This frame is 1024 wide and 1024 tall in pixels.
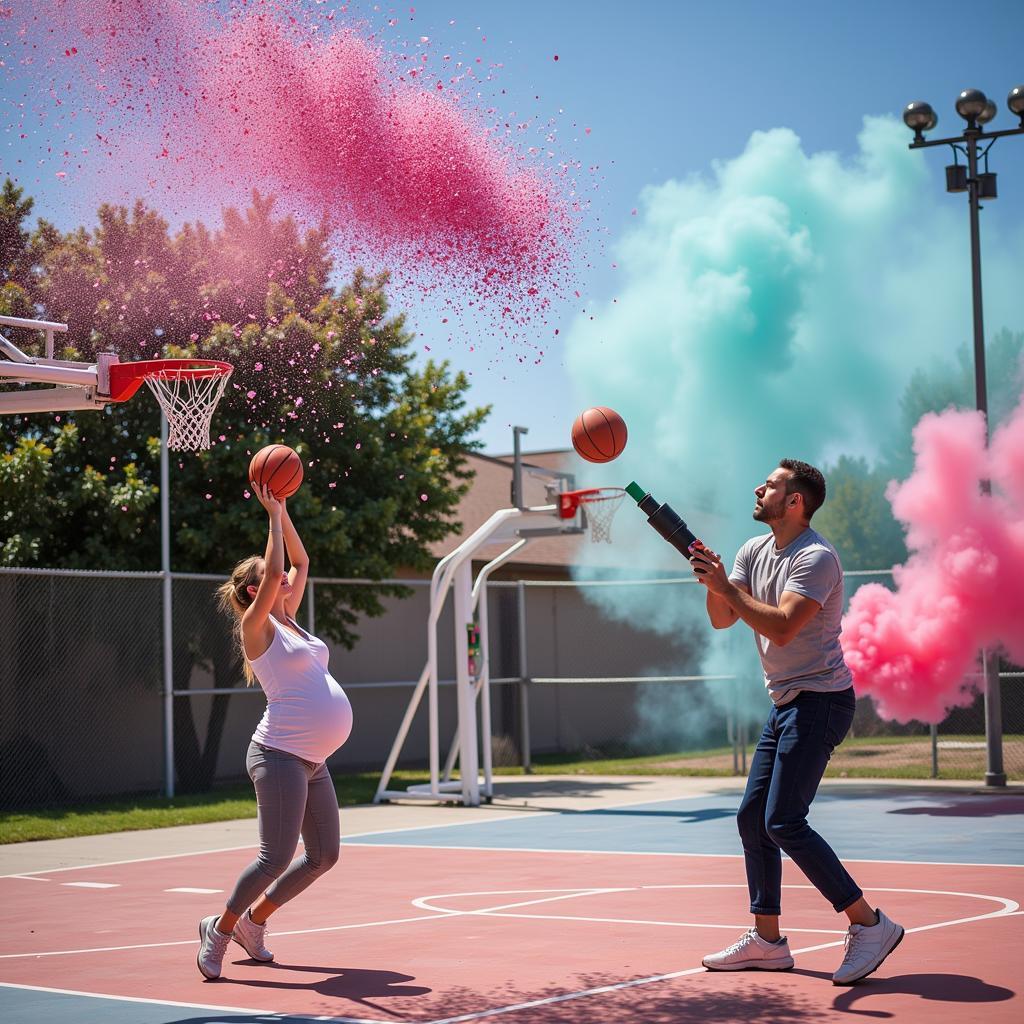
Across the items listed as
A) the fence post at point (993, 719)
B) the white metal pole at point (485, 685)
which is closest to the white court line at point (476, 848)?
the white metal pole at point (485, 685)

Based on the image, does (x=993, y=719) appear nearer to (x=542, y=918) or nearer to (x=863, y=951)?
(x=542, y=918)

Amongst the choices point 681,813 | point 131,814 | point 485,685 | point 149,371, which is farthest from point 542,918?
point 485,685

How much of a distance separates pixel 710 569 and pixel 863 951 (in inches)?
75.5

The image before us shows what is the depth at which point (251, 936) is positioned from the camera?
25.4ft

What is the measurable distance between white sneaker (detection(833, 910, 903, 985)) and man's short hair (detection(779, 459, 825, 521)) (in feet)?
6.57

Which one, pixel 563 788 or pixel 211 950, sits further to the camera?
pixel 563 788

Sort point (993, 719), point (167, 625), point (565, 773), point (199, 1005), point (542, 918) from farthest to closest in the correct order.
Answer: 1. point (565, 773)
2. point (167, 625)
3. point (993, 719)
4. point (542, 918)
5. point (199, 1005)

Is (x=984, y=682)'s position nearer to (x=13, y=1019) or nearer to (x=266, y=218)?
(x=266, y=218)

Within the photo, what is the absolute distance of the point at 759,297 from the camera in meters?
25.9

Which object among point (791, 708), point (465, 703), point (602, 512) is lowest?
point (465, 703)

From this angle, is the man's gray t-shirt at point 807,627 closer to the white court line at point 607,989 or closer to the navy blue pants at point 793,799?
the navy blue pants at point 793,799

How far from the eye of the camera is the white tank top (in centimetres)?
742

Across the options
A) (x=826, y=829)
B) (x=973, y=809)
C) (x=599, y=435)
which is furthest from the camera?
(x=973, y=809)

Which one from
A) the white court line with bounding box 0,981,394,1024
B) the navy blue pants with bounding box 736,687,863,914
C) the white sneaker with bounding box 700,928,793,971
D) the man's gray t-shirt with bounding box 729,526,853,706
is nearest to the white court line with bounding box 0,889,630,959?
the white court line with bounding box 0,981,394,1024
